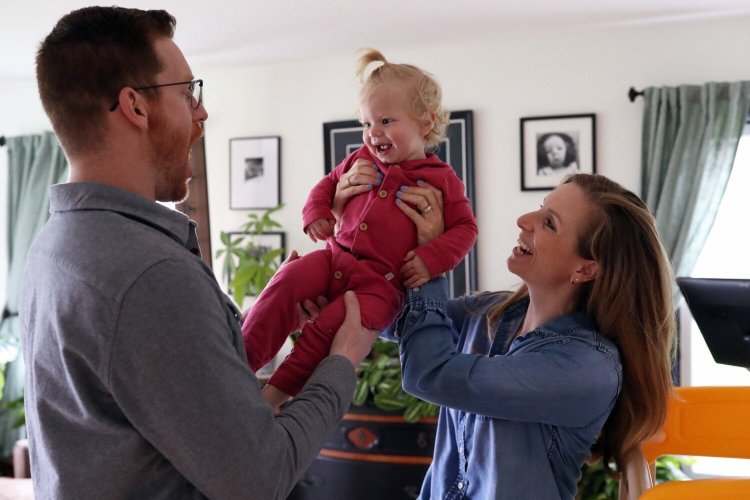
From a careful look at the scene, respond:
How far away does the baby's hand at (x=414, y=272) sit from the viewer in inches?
65.9

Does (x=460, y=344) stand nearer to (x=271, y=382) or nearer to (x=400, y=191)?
(x=400, y=191)

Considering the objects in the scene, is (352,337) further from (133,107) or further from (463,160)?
(463,160)

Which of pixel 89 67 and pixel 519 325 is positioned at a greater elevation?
pixel 89 67

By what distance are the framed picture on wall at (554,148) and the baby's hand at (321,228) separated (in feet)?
9.55

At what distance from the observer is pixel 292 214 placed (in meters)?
5.26

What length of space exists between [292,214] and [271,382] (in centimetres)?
380

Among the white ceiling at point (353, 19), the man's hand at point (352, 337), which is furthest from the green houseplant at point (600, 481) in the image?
the man's hand at point (352, 337)

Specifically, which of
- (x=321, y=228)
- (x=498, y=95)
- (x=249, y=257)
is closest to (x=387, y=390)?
(x=249, y=257)

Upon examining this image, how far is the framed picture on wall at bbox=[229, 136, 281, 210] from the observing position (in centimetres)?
530

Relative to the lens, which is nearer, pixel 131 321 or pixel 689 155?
pixel 131 321

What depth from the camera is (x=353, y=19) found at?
13.8 feet

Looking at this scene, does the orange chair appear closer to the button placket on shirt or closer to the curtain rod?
the button placket on shirt

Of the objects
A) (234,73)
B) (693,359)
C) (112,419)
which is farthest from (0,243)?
(112,419)

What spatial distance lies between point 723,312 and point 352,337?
0.92 meters
